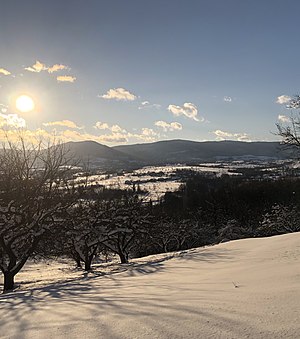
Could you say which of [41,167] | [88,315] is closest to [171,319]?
[88,315]

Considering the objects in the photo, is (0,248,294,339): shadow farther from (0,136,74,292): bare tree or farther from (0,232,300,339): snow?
(0,136,74,292): bare tree

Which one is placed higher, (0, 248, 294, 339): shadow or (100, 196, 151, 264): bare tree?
(0, 248, 294, 339): shadow

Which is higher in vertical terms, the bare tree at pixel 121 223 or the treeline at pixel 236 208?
the bare tree at pixel 121 223

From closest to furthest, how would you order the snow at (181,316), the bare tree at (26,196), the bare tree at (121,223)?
1. the snow at (181,316)
2. the bare tree at (26,196)
3. the bare tree at (121,223)

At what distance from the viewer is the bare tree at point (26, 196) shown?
14.2 meters

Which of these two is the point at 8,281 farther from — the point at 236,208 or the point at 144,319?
the point at 236,208

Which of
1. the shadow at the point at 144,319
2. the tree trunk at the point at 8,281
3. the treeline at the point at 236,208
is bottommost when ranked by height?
the treeline at the point at 236,208

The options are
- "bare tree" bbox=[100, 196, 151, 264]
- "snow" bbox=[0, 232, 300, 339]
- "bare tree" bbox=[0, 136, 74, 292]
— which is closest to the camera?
"snow" bbox=[0, 232, 300, 339]

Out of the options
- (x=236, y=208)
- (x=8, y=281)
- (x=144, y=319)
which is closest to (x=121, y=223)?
(x=8, y=281)

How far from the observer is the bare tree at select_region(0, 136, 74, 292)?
46.5 ft

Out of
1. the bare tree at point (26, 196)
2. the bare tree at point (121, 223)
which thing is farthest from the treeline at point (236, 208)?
the bare tree at point (26, 196)


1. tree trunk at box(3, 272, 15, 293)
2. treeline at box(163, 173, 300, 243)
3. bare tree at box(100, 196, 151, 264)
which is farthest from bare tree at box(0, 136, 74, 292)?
treeline at box(163, 173, 300, 243)

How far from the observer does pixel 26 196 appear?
14438mm

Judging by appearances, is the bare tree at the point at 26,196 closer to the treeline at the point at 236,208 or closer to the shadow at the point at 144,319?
the shadow at the point at 144,319
